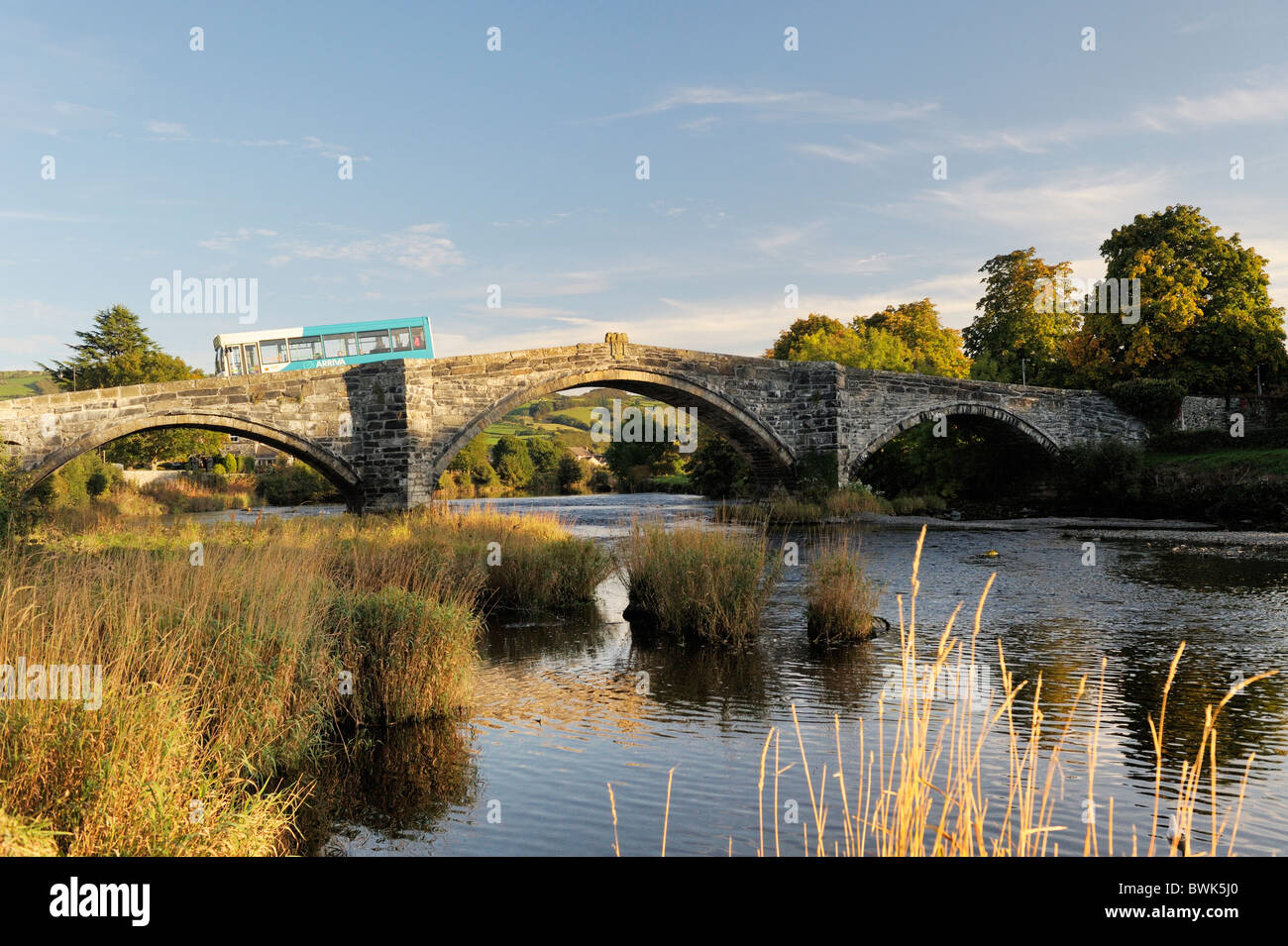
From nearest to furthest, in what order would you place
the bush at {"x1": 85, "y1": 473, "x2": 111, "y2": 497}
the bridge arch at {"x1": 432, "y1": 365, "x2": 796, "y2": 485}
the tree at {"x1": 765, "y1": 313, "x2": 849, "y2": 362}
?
the bridge arch at {"x1": 432, "y1": 365, "x2": 796, "y2": 485}
the bush at {"x1": 85, "y1": 473, "x2": 111, "y2": 497}
the tree at {"x1": 765, "y1": 313, "x2": 849, "y2": 362}

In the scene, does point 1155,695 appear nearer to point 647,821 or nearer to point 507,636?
point 647,821

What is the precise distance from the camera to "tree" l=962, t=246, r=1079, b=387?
50812 mm

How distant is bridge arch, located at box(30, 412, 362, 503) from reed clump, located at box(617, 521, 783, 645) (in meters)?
15.9

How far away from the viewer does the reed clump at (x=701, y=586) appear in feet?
36.7

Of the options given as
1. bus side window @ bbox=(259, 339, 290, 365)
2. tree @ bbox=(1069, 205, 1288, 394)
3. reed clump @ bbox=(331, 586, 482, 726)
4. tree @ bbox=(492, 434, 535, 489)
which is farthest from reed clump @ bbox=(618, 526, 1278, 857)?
tree @ bbox=(492, 434, 535, 489)

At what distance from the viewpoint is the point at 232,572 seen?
7809mm

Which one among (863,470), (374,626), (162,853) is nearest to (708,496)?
(863,470)

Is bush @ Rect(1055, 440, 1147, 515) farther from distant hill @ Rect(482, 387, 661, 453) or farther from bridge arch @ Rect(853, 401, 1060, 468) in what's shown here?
distant hill @ Rect(482, 387, 661, 453)

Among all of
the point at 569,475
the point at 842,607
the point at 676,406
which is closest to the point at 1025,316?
the point at 676,406

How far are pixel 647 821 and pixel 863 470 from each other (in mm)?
41780

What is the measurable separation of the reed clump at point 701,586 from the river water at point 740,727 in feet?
1.45

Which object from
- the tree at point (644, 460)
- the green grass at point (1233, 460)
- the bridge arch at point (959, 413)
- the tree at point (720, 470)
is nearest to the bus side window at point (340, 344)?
the bridge arch at point (959, 413)
